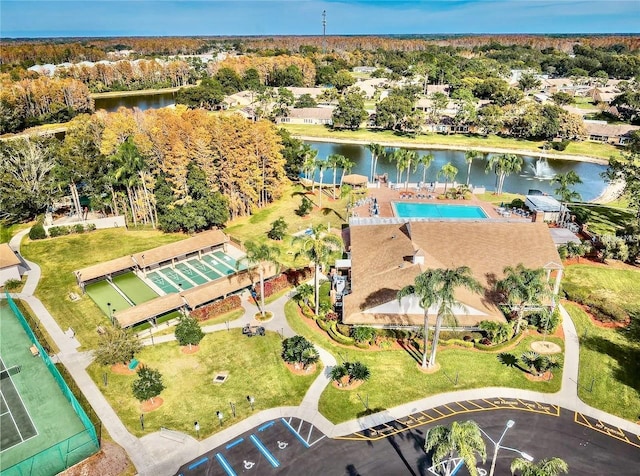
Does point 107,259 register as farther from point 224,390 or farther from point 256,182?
point 224,390

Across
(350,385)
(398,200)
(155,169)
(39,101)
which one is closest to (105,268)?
(155,169)

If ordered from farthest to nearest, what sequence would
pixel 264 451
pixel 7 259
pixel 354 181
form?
pixel 354 181 < pixel 7 259 < pixel 264 451

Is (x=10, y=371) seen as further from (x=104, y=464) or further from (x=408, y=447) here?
(x=408, y=447)

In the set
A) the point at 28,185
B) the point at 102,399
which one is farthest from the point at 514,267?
the point at 28,185

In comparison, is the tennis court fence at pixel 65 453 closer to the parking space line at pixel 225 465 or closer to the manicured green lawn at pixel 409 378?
the parking space line at pixel 225 465

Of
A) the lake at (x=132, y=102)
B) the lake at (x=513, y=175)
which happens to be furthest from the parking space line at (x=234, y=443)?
the lake at (x=132, y=102)
